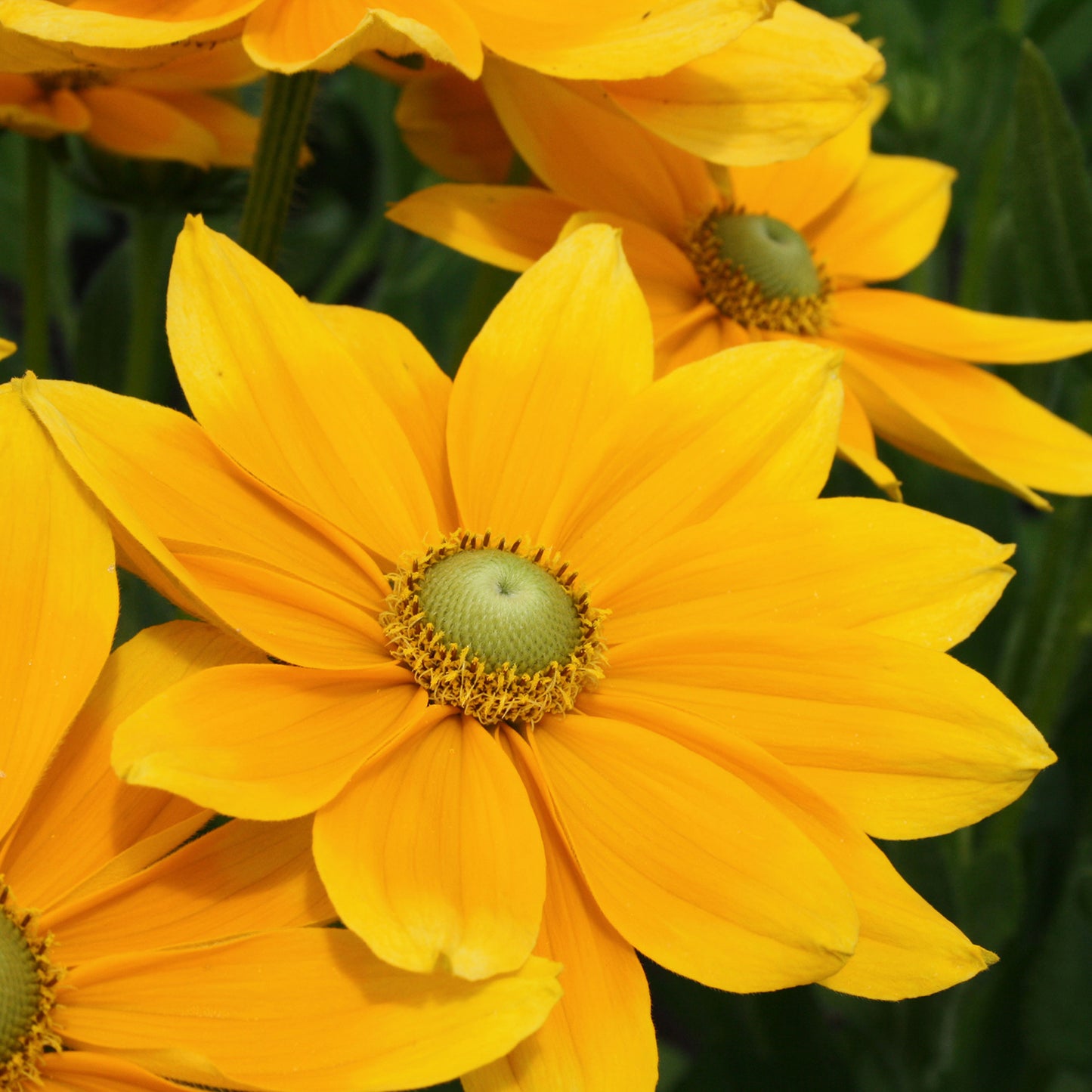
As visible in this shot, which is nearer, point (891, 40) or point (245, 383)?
point (245, 383)

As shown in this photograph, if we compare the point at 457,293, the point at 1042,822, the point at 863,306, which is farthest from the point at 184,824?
A: the point at 457,293

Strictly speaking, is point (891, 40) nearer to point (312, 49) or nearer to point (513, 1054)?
point (312, 49)

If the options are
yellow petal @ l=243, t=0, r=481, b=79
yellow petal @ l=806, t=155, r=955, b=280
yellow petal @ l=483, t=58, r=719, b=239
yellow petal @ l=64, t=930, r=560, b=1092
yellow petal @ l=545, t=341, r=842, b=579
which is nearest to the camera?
yellow petal @ l=64, t=930, r=560, b=1092

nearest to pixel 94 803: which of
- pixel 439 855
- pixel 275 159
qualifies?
pixel 439 855

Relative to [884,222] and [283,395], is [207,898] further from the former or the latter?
[884,222]

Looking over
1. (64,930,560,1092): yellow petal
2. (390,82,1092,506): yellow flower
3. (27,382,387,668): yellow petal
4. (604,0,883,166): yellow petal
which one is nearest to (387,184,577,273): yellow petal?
(390,82,1092,506): yellow flower

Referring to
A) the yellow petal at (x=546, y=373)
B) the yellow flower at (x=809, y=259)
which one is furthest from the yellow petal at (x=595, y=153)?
the yellow petal at (x=546, y=373)

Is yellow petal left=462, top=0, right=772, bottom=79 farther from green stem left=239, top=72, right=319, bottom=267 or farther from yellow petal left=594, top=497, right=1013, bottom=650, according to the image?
yellow petal left=594, top=497, right=1013, bottom=650
